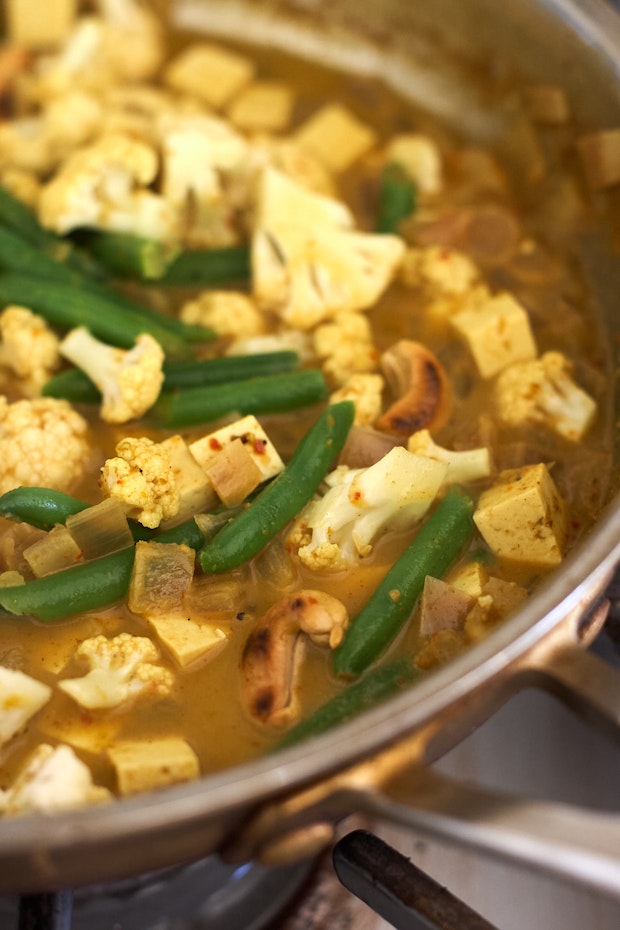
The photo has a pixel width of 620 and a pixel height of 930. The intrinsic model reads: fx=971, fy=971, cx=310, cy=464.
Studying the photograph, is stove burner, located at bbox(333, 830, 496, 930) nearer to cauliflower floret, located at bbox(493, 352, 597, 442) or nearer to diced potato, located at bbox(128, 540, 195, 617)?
diced potato, located at bbox(128, 540, 195, 617)

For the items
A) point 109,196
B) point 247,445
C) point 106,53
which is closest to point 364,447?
point 247,445

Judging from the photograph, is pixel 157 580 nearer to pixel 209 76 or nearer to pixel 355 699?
pixel 355 699

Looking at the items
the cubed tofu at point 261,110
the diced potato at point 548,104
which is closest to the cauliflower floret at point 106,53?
the cubed tofu at point 261,110

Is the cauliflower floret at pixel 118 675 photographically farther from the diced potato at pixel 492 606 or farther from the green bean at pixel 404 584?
the diced potato at pixel 492 606

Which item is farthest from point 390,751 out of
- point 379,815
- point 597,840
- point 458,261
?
point 458,261

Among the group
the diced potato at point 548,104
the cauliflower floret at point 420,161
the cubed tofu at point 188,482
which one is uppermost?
the diced potato at point 548,104

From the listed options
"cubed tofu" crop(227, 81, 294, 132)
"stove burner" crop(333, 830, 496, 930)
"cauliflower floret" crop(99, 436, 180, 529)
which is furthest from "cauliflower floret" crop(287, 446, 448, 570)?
"cubed tofu" crop(227, 81, 294, 132)
